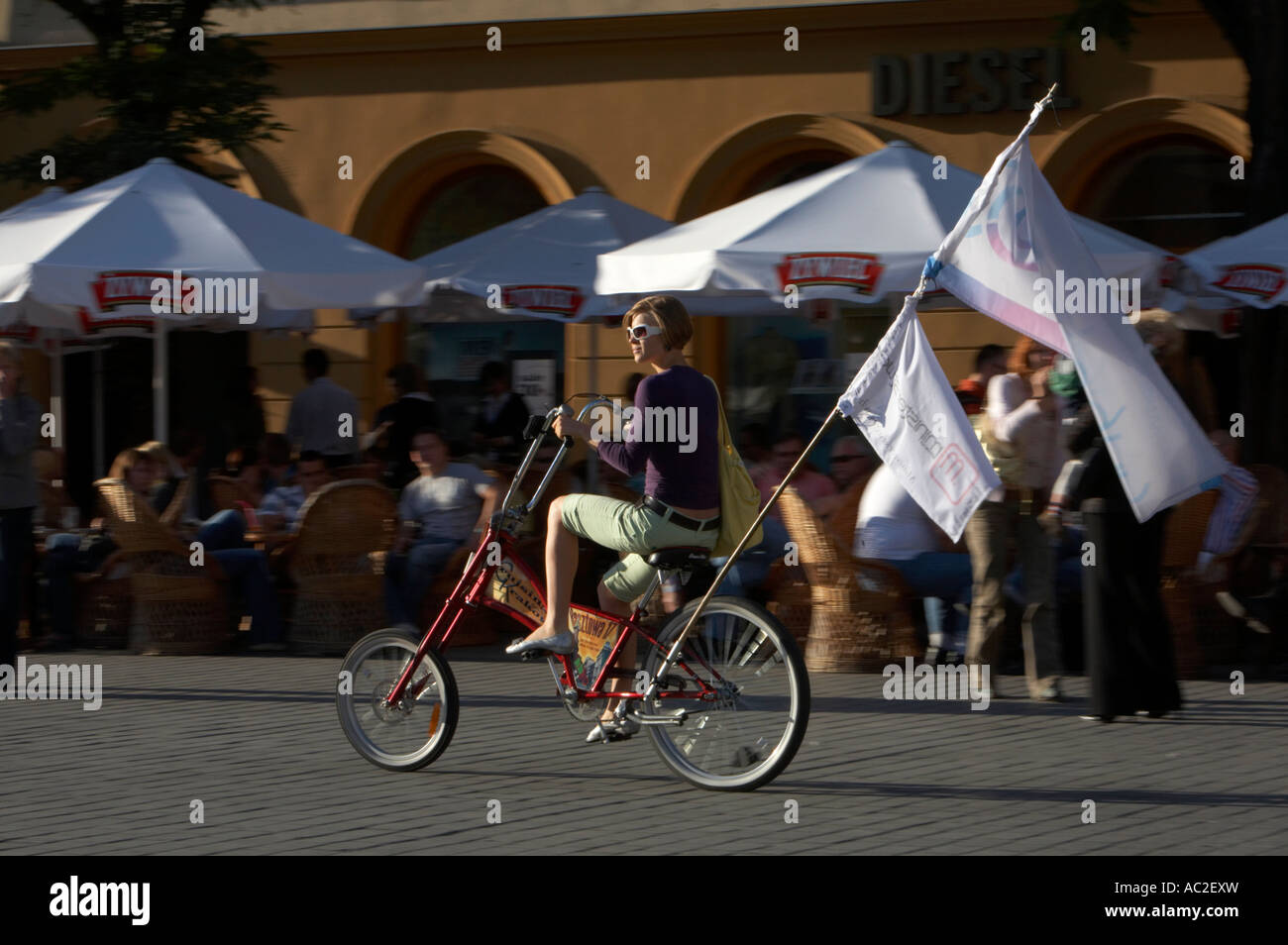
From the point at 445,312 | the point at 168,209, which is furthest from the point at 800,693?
the point at 445,312

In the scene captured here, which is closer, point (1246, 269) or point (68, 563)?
point (1246, 269)

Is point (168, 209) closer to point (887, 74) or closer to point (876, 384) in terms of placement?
point (876, 384)

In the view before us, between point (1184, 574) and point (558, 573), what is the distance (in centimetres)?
427

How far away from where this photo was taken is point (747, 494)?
22.1ft

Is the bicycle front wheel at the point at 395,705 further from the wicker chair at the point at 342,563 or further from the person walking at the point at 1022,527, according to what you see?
the wicker chair at the point at 342,563

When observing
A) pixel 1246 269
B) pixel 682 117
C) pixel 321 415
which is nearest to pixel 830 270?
pixel 1246 269

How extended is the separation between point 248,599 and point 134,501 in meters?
0.91

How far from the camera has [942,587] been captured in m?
9.43

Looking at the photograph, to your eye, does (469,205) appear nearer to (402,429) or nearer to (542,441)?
(402,429)

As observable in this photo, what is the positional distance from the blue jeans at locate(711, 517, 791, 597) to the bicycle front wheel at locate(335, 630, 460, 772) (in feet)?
10.4

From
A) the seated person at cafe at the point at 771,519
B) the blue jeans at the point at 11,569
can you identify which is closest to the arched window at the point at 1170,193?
the seated person at cafe at the point at 771,519

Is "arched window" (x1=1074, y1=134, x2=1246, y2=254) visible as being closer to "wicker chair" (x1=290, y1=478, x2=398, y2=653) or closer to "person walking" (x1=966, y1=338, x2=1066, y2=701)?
"person walking" (x1=966, y1=338, x2=1066, y2=701)

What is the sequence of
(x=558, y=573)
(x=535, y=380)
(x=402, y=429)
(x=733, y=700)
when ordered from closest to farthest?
(x=733, y=700) → (x=558, y=573) → (x=402, y=429) → (x=535, y=380)

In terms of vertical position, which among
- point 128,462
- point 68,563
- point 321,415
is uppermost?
point 321,415
